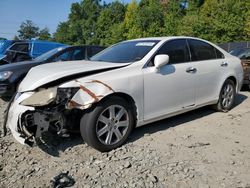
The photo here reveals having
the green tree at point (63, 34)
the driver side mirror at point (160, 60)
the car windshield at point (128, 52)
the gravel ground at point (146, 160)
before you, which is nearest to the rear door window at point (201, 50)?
the car windshield at point (128, 52)

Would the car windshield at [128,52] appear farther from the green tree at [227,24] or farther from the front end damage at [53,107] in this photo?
the green tree at [227,24]

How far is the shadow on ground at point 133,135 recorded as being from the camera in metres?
4.24

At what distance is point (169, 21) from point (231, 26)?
1189cm

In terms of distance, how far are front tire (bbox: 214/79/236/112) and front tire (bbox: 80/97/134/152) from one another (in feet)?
8.24

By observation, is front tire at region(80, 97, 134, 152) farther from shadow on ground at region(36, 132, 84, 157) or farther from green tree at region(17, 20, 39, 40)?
green tree at region(17, 20, 39, 40)

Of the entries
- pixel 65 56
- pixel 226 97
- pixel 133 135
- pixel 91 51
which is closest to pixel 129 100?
pixel 133 135

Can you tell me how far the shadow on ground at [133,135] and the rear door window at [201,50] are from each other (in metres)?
1.14

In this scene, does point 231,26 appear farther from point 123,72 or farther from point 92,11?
point 92,11

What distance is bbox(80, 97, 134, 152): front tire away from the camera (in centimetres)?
416

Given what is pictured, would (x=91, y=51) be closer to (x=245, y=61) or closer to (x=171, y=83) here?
(x=245, y=61)

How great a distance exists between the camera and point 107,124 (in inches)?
171

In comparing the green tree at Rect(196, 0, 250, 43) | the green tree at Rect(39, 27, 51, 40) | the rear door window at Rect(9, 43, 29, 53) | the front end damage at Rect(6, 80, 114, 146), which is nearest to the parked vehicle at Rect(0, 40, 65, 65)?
the rear door window at Rect(9, 43, 29, 53)

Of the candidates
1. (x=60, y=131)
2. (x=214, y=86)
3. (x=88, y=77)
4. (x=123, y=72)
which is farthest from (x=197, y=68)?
(x=60, y=131)

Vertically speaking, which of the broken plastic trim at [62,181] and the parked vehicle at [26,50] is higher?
the parked vehicle at [26,50]
